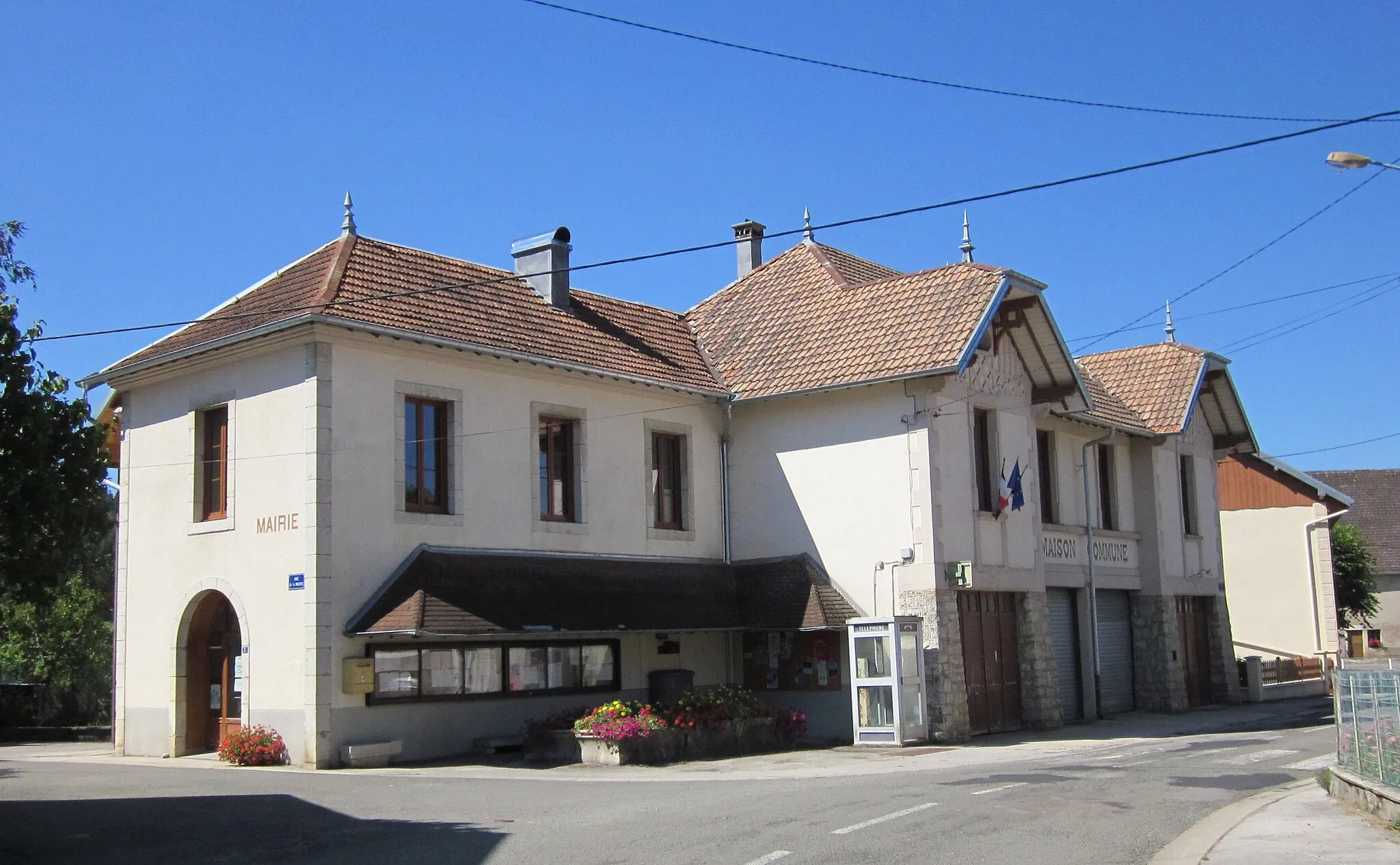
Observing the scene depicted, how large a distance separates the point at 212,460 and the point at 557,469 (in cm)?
540

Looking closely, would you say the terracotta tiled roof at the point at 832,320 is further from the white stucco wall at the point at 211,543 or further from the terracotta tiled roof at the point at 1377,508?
the terracotta tiled roof at the point at 1377,508

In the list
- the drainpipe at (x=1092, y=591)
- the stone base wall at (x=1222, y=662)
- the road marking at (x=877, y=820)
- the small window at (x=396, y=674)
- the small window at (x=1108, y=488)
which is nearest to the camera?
the road marking at (x=877, y=820)

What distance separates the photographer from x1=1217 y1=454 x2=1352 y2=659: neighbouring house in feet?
122

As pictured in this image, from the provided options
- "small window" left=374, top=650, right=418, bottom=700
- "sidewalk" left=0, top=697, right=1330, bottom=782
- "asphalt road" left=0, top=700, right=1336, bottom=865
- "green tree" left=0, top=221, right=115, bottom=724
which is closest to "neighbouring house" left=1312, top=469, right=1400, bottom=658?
Answer: "sidewalk" left=0, top=697, right=1330, bottom=782

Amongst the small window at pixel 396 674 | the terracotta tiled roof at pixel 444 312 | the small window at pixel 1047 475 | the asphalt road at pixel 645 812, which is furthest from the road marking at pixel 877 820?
the small window at pixel 1047 475

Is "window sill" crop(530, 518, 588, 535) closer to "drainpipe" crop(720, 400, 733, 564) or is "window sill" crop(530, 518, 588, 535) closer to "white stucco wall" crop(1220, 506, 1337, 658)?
"drainpipe" crop(720, 400, 733, 564)

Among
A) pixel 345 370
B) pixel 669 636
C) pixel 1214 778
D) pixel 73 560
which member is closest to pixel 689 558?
pixel 669 636

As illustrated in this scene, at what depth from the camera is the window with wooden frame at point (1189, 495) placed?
31188 mm

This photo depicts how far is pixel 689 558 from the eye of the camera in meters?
24.2

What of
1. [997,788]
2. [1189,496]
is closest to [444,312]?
[997,788]

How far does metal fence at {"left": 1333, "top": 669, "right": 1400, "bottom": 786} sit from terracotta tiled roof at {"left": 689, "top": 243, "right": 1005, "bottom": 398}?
8877 mm

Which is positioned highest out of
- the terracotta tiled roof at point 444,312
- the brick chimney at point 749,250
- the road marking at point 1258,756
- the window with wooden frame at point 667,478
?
the brick chimney at point 749,250

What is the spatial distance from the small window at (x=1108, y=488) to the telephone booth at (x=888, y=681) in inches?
351

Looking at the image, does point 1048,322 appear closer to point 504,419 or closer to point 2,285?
point 504,419
